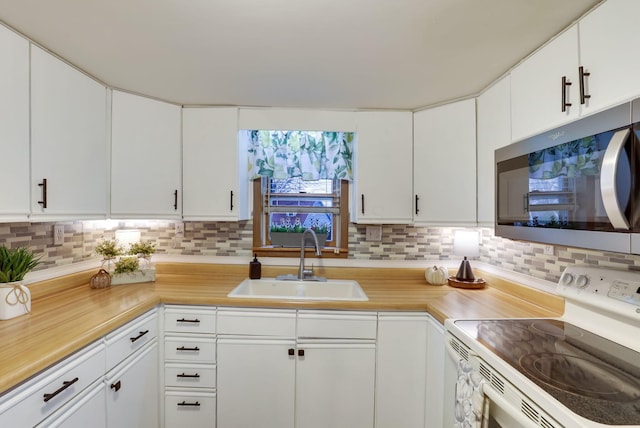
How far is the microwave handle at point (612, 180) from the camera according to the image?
33.4 inches

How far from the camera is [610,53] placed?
1.03 meters

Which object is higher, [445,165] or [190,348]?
[445,165]

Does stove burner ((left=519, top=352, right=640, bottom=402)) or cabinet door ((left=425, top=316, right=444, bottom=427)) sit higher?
stove burner ((left=519, top=352, right=640, bottom=402))

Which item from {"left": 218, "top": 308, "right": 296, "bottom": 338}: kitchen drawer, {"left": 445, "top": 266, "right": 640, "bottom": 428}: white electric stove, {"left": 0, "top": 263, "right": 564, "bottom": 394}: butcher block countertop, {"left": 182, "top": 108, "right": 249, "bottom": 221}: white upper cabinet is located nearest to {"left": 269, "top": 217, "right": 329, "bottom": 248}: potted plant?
{"left": 0, "top": 263, "right": 564, "bottom": 394}: butcher block countertop

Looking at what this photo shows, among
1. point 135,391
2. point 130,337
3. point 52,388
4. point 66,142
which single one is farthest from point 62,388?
point 66,142

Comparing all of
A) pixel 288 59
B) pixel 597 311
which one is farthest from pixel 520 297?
pixel 288 59

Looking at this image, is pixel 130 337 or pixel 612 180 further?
pixel 130 337

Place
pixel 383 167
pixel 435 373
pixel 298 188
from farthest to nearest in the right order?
1. pixel 298 188
2. pixel 383 167
3. pixel 435 373

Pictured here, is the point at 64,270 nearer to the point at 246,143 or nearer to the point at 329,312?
the point at 246,143

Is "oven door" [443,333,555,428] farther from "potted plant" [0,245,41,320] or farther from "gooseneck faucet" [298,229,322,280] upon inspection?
"potted plant" [0,245,41,320]

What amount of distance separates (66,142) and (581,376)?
229 centimetres

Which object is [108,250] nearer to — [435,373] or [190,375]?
[190,375]

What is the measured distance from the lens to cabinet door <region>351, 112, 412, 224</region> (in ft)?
6.88

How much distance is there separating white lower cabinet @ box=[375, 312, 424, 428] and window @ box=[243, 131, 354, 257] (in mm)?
741
